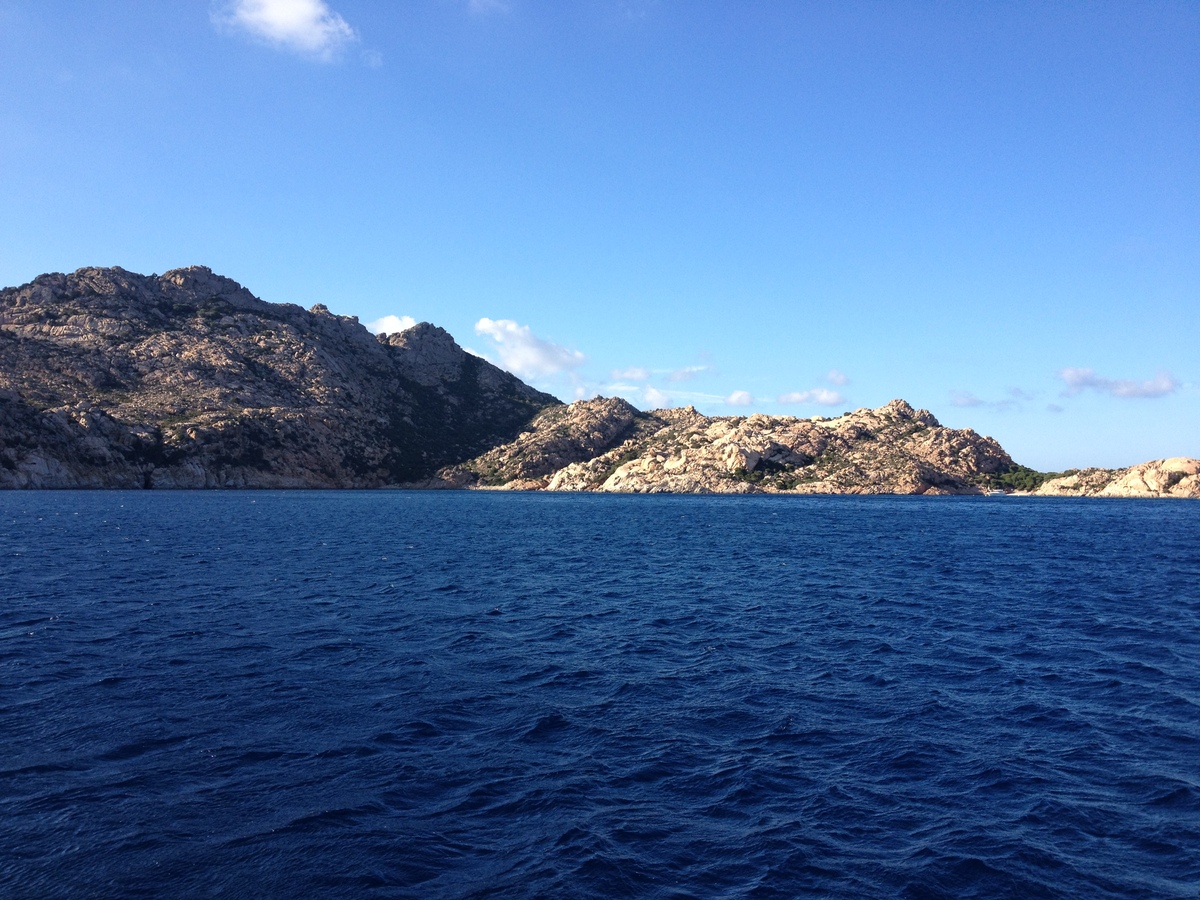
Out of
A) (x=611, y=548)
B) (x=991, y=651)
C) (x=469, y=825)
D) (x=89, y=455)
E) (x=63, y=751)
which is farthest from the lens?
(x=89, y=455)

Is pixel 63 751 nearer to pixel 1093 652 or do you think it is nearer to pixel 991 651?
pixel 991 651

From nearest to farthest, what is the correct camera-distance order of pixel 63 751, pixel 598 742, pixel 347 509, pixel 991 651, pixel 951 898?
pixel 951 898 → pixel 63 751 → pixel 598 742 → pixel 991 651 → pixel 347 509

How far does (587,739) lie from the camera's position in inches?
805

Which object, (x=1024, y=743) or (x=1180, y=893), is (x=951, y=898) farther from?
(x=1024, y=743)

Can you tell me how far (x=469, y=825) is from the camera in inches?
602

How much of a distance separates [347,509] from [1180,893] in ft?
415

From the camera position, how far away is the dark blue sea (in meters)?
13.8

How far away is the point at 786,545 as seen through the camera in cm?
7656

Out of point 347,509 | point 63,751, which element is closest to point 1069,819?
point 63,751

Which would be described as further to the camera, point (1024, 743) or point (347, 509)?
point (347, 509)

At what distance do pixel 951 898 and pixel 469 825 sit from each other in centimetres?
935

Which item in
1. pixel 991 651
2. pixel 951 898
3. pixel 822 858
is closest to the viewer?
pixel 951 898

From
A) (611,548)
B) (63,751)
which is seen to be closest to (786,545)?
(611,548)

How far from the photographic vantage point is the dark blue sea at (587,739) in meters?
13.8
